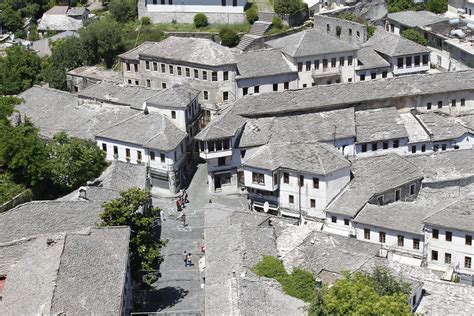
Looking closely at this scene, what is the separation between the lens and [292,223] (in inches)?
2751

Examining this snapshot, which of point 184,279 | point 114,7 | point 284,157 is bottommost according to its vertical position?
point 184,279

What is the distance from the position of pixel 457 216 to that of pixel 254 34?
39.8 metres

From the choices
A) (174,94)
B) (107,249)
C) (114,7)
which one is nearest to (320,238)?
(107,249)

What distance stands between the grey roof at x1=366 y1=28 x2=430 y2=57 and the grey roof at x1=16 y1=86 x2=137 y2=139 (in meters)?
29.7

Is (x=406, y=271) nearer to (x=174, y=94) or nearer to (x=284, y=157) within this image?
(x=284, y=157)

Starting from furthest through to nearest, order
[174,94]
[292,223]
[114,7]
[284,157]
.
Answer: [114,7], [174,94], [284,157], [292,223]

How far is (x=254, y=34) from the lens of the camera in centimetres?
9788

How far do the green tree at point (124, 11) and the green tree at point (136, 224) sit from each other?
5021cm

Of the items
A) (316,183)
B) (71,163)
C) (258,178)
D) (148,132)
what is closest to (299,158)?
(316,183)

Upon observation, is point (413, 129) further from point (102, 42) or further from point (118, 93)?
point (102, 42)

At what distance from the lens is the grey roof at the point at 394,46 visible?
9481 cm

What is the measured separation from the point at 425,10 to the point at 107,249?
7025 centimetres

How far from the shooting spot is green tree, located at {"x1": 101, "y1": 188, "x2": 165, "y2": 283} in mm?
60750

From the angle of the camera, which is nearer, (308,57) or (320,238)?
(320,238)
